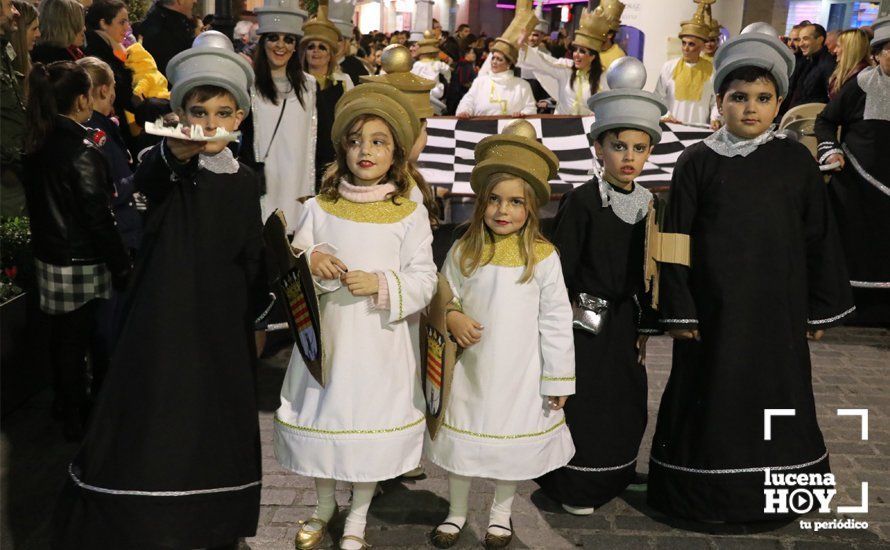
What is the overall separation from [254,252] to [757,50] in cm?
202

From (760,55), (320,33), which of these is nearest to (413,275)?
(760,55)

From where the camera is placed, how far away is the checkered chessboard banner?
714 cm

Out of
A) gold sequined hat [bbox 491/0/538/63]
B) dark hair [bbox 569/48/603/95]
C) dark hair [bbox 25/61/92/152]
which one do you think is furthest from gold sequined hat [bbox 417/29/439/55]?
dark hair [bbox 25/61/92/152]

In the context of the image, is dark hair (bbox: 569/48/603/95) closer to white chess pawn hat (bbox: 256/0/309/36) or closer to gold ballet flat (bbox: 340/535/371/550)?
white chess pawn hat (bbox: 256/0/309/36)

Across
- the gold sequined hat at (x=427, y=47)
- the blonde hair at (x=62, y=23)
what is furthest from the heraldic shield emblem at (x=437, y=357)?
the gold sequined hat at (x=427, y=47)

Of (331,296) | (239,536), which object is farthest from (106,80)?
(239,536)

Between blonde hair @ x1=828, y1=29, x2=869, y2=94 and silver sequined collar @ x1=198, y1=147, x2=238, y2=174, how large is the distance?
522cm

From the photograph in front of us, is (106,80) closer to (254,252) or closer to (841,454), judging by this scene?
(254,252)

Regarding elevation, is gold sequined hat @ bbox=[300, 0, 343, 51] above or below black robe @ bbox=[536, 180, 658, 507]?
above

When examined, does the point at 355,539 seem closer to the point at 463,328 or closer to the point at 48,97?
the point at 463,328

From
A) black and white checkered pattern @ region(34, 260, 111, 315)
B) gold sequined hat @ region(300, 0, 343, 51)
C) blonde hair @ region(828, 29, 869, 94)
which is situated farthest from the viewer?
blonde hair @ region(828, 29, 869, 94)

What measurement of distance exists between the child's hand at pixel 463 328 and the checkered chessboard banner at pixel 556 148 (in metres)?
3.75

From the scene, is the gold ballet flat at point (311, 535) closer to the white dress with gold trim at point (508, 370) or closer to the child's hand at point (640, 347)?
the white dress with gold trim at point (508, 370)

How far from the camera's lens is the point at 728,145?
11.6 ft
